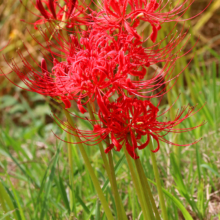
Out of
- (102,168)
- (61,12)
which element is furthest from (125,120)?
(102,168)

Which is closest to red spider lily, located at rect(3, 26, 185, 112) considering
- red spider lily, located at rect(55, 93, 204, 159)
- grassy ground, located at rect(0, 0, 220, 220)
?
red spider lily, located at rect(55, 93, 204, 159)

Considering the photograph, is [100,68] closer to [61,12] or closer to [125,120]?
[125,120]

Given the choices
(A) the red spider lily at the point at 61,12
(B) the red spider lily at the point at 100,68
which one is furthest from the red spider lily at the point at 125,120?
(A) the red spider lily at the point at 61,12

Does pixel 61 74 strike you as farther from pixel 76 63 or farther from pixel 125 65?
pixel 125 65

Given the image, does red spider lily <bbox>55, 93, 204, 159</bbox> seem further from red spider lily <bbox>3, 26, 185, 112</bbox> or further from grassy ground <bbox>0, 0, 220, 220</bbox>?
grassy ground <bbox>0, 0, 220, 220</bbox>

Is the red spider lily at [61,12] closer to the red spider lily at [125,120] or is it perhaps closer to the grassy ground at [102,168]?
the red spider lily at [125,120]

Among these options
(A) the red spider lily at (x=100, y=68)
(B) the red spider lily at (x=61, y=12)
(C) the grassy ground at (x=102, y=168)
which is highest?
(B) the red spider lily at (x=61, y=12)

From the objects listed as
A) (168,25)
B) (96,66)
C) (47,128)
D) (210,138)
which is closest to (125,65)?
(96,66)

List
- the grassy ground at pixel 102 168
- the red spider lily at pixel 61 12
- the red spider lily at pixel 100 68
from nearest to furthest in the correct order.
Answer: the red spider lily at pixel 100 68, the red spider lily at pixel 61 12, the grassy ground at pixel 102 168

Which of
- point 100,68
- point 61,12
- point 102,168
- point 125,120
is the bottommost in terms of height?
point 102,168
